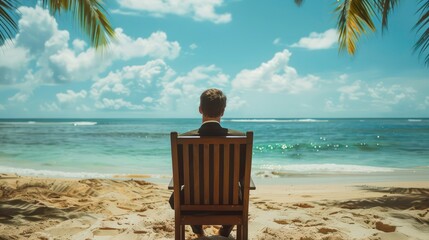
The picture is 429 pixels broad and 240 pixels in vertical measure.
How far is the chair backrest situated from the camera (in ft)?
7.62

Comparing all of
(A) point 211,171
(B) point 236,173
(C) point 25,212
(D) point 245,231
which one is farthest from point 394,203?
(C) point 25,212

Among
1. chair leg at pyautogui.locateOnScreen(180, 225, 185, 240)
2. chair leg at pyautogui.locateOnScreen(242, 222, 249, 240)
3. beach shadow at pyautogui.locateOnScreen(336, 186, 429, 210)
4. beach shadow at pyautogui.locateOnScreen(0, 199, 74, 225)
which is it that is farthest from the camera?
beach shadow at pyautogui.locateOnScreen(336, 186, 429, 210)

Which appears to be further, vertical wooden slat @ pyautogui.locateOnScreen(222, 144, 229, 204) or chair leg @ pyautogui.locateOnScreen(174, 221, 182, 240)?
chair leg @ pyautogui.locateOnScreen(174, 221, 182, 240)

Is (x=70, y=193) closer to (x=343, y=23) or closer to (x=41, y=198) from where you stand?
(x=41, y=198)

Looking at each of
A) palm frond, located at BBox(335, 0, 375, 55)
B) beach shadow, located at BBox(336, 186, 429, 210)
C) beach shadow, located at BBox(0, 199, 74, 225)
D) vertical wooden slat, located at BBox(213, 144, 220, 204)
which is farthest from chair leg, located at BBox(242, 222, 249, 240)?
palm frond, located at BBox(335, 0, 375, 55)

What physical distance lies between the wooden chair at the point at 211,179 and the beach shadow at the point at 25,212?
6.84ft

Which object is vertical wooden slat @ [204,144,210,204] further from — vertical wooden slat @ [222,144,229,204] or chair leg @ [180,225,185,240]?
chair leg @ [180,225,185,240]

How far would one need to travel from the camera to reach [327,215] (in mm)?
4168

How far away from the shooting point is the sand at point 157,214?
3.44 m

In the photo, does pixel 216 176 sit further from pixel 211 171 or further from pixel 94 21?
pixel 94 21

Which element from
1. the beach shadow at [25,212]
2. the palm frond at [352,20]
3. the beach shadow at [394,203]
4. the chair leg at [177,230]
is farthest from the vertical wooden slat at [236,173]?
the palm frond at [352,20]

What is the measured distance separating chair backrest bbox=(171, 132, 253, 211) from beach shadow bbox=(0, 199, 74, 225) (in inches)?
85.2

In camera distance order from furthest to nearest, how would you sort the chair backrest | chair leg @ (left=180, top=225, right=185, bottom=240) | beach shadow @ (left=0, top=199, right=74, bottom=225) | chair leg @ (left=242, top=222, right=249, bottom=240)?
beach shadow @ (left=0, top=199, right=74, bottom=225) < chair leg @ (left=180, top=225, right=185, bottom=240) < chair leg @ (left=242, top=222, right=249, bottom=240) < the chair backrest

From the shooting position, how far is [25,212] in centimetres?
397
